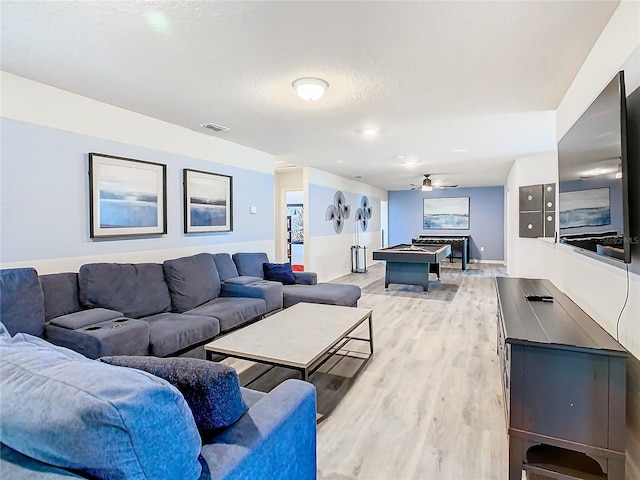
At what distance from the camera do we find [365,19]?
1827 mm

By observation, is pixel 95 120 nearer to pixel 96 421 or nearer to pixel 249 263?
pixel 249 263

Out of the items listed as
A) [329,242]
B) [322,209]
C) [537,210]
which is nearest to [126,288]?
[322,209]

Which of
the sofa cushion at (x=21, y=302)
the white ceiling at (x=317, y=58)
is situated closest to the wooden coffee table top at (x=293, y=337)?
the sofa cushion at (x=21, y=302)

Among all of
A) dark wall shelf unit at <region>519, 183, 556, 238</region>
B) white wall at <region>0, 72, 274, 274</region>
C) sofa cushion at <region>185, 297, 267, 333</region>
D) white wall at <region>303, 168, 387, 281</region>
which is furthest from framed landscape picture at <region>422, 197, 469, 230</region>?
white wall at <region>0, 72, 274, 274</region>

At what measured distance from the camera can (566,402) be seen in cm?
154

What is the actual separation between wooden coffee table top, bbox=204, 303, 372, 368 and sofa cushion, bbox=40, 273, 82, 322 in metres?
1.16

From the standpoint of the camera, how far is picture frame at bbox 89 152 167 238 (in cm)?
302

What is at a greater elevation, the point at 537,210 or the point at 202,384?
the point at 537,210

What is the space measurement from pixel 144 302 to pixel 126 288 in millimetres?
196

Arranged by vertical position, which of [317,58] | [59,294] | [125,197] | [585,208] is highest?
[317,58]

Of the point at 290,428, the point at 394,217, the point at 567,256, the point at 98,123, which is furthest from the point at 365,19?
the point at 394,217

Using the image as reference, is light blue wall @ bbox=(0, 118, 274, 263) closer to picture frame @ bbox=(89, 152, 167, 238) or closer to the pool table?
picture frame @ bbox=(89, 152, 167, 238)

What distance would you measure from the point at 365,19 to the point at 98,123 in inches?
101

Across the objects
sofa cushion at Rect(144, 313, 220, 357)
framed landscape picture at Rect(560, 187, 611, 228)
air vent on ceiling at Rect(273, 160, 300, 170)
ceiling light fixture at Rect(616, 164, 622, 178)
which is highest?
air vent on ceiling at Rect(273, 160, 300, 170)
